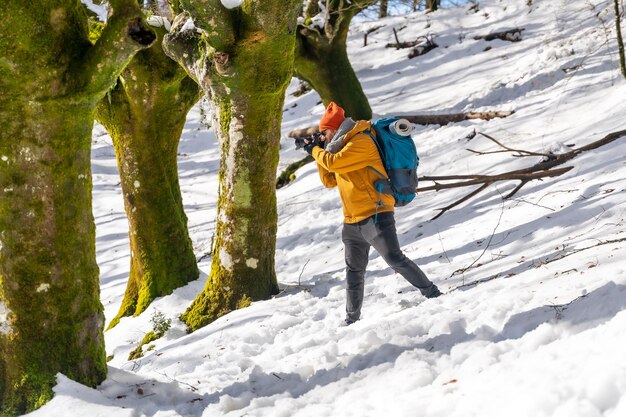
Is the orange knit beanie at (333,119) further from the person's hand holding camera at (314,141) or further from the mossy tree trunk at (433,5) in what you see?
the mossy tree trunk at (433,5)

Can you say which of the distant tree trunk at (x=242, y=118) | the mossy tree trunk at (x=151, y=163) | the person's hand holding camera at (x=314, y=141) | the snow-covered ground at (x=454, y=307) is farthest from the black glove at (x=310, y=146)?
the mossy tree trunk at (x=151, y=163)

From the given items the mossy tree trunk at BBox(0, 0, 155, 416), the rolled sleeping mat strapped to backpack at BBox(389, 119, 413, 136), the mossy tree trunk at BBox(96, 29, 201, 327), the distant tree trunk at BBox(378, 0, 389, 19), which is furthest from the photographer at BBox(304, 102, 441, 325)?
the distant tree trunk at BBox(378, 0, 389, 19)

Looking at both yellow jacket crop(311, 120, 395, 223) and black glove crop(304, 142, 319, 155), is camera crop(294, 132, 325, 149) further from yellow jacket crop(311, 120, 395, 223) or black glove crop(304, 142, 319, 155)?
yellow jacket crop(311, 120, 395, 223)

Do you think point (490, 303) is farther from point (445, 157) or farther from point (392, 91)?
point (392, 91)

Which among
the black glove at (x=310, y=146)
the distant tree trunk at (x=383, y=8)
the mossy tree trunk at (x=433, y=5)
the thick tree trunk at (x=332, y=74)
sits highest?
the distant tree trunk at (x=383, y=8)

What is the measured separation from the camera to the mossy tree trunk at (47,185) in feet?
12.3

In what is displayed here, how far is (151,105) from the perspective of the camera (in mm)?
6992

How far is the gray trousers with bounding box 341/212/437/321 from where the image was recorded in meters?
4.75

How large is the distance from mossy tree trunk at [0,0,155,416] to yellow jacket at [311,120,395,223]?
1649 millimetres

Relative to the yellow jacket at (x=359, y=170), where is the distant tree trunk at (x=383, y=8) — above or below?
above

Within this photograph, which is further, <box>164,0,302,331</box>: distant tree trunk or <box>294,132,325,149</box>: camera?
<box>164,0,302,331</box>: distant tree trunk

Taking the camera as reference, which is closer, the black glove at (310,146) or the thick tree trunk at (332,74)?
the black glove at (310,146)

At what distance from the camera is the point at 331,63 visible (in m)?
9.79

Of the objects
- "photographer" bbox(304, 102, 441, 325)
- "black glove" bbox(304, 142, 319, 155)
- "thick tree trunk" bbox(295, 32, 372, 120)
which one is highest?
"thick tree trunk" bbox(295, 32, 372, 120)
